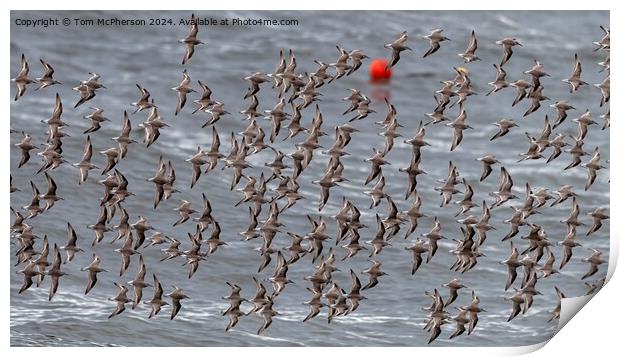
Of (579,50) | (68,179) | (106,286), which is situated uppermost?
(579,50)

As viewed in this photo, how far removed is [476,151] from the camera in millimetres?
6961

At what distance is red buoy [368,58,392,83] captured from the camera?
6.84m

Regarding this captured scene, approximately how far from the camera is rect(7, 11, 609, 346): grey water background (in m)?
6.64

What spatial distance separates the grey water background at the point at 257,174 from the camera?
262 inches

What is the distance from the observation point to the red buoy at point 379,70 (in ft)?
22.4

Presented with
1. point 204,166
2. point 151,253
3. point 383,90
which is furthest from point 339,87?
point 151,253

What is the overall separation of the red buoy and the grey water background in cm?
5

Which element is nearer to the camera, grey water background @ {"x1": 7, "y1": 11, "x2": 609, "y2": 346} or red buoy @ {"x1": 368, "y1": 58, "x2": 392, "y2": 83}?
grey water background @ {"x1": 7, "y1": 11, "x2": 609, "y2": 346}

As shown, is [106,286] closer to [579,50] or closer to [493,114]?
[493,114]

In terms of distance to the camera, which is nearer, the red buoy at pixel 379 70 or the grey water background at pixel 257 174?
the grey water background at pixel 257 174

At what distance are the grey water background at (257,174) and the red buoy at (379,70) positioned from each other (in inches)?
1.8

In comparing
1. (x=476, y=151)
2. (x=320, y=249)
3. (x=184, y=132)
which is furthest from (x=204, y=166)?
(x=476, y=151)

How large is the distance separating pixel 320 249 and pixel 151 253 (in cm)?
74
